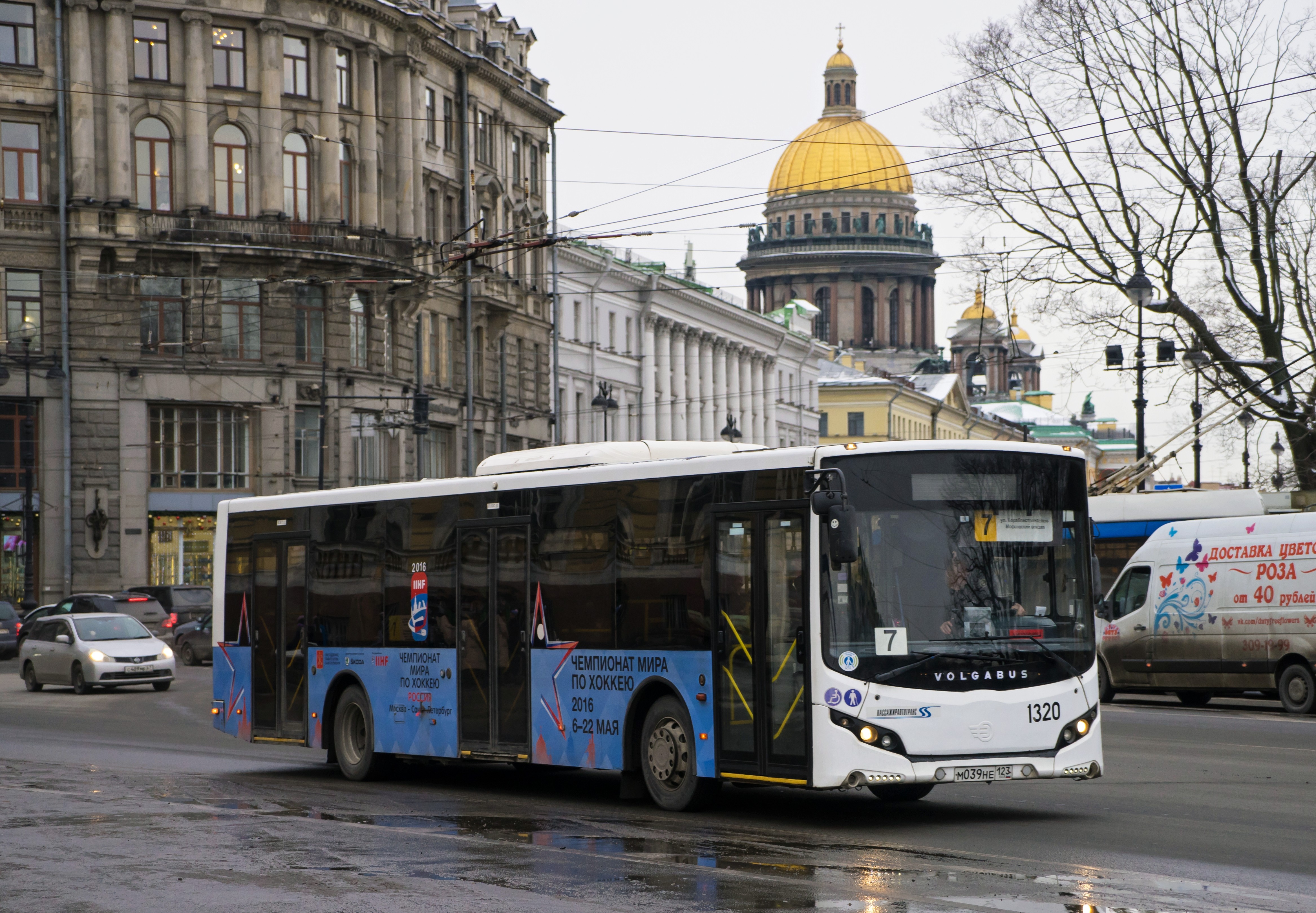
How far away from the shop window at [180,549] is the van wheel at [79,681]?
1863 centimetres

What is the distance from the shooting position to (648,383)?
82500 millimetres

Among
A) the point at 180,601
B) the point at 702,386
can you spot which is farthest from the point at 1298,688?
the point at 702,386

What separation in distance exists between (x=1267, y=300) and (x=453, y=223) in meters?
29.8

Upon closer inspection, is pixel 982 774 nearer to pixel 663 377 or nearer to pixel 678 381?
pixel 663 377

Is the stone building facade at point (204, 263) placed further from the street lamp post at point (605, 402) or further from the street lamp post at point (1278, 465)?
the street lamp post at point (1278, 465)

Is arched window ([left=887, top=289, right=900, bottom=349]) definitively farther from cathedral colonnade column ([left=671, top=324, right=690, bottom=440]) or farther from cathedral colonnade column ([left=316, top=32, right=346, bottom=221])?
cathedral colonnade column ([left=316, top=32, right=346, bottom=221])

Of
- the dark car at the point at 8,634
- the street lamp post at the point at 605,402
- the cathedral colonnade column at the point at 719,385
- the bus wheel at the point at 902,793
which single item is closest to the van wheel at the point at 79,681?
the dark car at the point at 8,634

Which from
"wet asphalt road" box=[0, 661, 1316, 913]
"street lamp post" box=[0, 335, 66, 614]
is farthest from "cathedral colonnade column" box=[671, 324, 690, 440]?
"wet asphalt road" box=[0, 661, 1316, 913]

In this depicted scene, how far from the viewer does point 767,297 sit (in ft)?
524

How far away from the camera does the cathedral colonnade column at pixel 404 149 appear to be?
5372 centimetres

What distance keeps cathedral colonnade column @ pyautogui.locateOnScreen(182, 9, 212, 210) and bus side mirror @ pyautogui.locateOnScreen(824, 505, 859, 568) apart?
133 ft

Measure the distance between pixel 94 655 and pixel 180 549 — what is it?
65.4 ft

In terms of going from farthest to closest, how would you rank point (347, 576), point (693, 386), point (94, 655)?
point (693, 386)
point (94, 655)
point (347, 576)

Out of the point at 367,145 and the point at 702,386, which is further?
the point at 702,386
